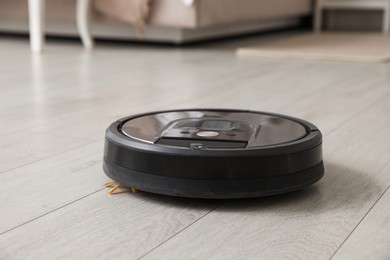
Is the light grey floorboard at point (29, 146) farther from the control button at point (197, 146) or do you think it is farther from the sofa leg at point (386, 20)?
the sofa leg at point (386, 20)

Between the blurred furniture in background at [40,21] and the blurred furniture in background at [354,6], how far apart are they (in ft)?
6.31

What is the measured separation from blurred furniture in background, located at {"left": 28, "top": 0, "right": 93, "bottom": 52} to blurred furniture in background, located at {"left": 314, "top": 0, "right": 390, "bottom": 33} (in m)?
1.92

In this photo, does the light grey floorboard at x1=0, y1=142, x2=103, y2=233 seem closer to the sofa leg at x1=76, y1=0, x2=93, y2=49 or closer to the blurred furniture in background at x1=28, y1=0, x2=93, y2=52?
the blurred furniture in background at x1=28, y1=0, x2=93, y2=52

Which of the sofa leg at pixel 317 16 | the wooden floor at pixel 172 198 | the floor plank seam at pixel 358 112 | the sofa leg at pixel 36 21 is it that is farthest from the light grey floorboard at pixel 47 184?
the sofa leg at pixel 317 16

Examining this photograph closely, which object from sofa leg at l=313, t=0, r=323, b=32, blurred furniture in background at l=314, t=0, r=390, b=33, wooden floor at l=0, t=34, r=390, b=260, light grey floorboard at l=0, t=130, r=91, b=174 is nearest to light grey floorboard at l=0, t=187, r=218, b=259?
wooden floor at l=0, t=34, r=390, b=260

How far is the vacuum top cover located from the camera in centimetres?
83

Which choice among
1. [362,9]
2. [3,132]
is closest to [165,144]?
[3,132]

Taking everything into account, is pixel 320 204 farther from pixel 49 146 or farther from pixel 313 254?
pixel 49 146

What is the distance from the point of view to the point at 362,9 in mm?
4461

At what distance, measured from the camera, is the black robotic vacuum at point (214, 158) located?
786mm

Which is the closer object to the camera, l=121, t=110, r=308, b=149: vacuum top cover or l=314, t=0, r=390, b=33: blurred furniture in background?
l=121, t=110, r=308, b=149: vacuum top cover

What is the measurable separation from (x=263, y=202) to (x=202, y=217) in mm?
97

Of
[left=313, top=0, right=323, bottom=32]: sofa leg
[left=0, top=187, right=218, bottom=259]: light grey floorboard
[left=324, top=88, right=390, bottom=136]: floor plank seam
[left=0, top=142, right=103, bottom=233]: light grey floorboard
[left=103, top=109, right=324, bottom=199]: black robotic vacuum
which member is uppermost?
[left=103, top=109, right=324, bottom=199]: black robotic vacuum

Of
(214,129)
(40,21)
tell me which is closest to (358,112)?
(214,129)
